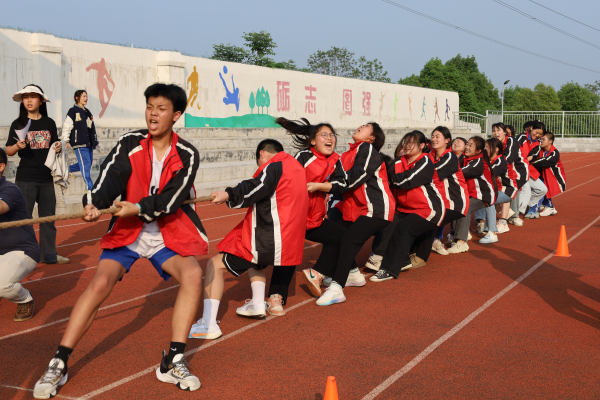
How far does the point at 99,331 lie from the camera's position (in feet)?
15.5

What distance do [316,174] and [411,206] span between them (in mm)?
1687

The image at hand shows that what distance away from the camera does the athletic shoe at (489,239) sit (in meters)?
8.69

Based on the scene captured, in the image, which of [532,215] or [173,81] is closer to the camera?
[532,215]

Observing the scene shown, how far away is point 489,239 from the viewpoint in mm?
8719

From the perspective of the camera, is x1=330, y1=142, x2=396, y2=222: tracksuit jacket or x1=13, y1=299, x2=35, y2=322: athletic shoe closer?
x1=13, y1=299, x2=35, y2=322: athletic shoe

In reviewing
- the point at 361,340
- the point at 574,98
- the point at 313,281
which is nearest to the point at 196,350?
the point at 361,340

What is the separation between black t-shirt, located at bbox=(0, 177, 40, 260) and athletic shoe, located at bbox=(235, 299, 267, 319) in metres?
1.80

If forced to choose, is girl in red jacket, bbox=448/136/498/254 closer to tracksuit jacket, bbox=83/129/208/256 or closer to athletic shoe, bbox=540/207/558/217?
athletic shoe, bbox=540/207/558/217

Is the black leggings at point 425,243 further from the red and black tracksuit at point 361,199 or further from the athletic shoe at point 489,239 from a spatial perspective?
the athletic shoe at point 489,239

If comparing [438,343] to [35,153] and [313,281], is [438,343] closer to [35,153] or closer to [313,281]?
[313,281]

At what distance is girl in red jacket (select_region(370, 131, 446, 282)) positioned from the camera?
6512 mm

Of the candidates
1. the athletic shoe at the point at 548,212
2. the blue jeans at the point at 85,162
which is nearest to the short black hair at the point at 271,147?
the blue jeans at the point at 85,162

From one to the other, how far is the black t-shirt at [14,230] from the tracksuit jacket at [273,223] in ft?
5.49

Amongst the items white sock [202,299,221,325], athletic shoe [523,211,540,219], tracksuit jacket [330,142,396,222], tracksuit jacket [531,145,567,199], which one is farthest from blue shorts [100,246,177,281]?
tracksuit jacket [531,145,567,199]
